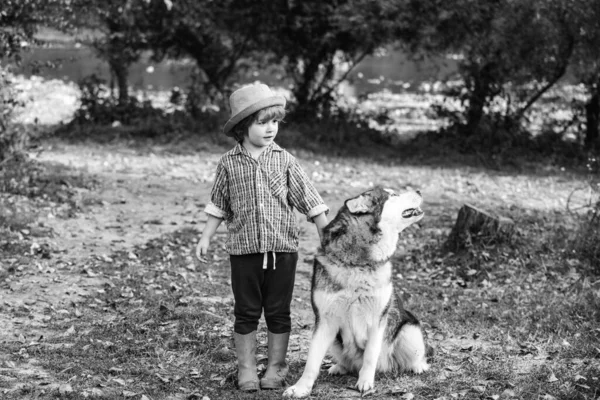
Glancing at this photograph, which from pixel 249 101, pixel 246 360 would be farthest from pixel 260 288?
pixel 249 101

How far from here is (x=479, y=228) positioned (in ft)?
29.0

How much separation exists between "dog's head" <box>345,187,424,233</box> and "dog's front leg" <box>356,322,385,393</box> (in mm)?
659

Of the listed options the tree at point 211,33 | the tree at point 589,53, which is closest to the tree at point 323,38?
the tree at point 211,33

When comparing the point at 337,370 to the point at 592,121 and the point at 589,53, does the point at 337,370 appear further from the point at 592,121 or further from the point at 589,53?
the point at 592,121

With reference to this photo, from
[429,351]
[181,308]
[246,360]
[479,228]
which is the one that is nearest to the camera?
[246,360]

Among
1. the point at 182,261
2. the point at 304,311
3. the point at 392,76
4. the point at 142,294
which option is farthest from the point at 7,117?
the point at 392,76

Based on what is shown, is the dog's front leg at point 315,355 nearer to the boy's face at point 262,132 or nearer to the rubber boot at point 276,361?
the rubber boot at point 276,361

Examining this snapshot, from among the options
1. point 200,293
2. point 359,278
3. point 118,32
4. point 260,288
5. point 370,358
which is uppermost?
point 118,32

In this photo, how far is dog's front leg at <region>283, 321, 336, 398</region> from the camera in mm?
5320

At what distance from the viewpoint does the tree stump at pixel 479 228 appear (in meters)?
8.78

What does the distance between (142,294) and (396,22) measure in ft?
28.7

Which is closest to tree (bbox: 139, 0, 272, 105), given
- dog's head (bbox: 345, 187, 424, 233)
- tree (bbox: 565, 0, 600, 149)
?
tree (bbox: 565, 0, 600, 149)

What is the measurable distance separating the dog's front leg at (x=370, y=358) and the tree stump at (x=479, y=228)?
Answer: 360 cm

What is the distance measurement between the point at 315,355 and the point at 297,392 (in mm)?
258
